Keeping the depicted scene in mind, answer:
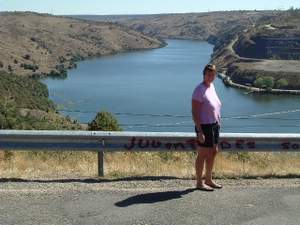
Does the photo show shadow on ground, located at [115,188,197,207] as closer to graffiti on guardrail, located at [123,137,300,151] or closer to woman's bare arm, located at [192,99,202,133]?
woman's bare arm, located at [192,99,202,133]

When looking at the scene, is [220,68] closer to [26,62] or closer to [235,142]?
[26,62]

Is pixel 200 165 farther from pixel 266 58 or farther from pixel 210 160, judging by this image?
pixel 266 58

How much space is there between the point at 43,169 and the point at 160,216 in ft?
9.61

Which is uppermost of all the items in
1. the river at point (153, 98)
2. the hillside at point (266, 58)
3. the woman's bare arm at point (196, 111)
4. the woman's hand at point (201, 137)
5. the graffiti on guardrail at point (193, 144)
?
the woman's bare arm at point (196, 111)

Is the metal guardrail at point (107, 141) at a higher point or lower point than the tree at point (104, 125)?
higher

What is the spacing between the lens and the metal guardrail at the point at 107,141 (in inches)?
302

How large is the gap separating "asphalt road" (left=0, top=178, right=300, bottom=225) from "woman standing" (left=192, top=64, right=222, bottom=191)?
1.28 feet

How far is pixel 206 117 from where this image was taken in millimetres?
6645

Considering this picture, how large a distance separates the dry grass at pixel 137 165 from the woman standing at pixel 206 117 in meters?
0.86

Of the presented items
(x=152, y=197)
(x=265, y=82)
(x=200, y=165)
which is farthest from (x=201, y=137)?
(x=265, y=82)

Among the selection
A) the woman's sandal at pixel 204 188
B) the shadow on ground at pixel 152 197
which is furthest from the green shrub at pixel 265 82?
the shadow on ground at pixel 152 197

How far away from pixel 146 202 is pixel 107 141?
173 centimetres

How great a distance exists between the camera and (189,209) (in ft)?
19.4

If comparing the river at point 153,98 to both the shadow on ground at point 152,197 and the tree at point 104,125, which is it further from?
the shadow on ground at point 152,197
